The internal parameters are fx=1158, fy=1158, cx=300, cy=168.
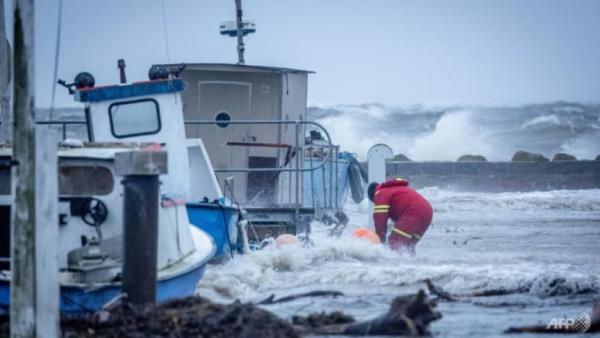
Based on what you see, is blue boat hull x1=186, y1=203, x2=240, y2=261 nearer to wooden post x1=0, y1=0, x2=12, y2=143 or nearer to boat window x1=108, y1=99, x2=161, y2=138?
boat window x1=108, y1=99, x2=161, y2=138

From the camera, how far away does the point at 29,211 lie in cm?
708

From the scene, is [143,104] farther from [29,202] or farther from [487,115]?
[487,115]

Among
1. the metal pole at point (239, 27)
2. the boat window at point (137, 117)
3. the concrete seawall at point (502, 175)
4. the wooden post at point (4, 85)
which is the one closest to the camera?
the boat window at point (137, 117)

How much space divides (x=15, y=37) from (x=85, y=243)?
250 centimetres

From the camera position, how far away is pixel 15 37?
7.18 m

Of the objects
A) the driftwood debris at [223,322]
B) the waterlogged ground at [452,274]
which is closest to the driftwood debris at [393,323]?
the driftwood debris at [223,322]

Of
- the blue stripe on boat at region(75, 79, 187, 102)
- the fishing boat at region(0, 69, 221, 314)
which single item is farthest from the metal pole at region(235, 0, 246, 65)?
the fishing boat at region(0, 69, 221, 314)

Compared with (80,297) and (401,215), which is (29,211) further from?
(401,215)

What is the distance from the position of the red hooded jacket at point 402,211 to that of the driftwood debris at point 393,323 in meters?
6.35

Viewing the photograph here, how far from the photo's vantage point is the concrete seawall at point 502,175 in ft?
116

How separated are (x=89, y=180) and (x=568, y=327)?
399cm

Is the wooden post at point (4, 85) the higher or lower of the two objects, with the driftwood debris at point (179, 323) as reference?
higher

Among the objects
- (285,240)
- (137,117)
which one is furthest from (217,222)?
(137,117)

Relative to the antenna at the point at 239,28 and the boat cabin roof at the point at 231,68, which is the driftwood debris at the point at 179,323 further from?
the antenna at the point at 239,28
